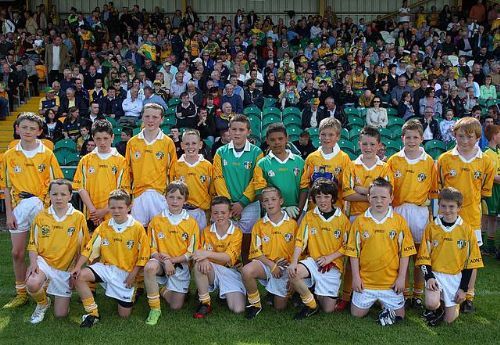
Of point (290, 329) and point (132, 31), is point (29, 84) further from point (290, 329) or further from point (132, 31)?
point (290, 329)

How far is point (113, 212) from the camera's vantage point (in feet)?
16.4

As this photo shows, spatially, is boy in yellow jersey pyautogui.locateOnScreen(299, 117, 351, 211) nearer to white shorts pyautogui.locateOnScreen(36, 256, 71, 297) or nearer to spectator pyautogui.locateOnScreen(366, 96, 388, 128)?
white shorts pyautogui.locateOnScreen(36, 256, 71, 297)

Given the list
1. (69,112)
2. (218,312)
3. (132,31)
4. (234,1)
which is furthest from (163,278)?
(234,1)

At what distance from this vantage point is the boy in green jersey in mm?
5379

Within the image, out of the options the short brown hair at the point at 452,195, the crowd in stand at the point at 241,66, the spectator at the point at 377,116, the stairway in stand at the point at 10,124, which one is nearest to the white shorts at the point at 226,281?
the short brown hair at the point at 452,195

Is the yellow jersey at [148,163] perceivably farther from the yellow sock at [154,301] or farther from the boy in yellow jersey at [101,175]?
the yellow sock at [154,301]

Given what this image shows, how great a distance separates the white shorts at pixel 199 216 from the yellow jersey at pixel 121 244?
0.64 metres

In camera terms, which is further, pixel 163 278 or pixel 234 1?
pixel 234 1

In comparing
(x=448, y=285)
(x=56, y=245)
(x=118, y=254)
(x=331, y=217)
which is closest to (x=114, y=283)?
(x=118, y=254)

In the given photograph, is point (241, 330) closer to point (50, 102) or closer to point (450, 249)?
point (450, 249)

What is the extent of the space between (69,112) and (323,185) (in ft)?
25.4

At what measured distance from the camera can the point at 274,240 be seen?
17.0 ft

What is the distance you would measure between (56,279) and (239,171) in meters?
1.90

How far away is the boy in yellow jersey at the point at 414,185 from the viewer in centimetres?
520
